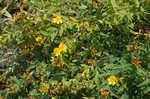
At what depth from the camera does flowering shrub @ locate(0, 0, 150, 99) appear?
2.41 meters

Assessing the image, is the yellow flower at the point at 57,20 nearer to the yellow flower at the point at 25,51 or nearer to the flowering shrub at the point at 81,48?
the flowering shrub at the point at 81,48

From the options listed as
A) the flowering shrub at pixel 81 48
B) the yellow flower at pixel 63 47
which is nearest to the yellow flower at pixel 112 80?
the flowering shrub at pixel 81 48

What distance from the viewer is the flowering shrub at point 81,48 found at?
2406mm

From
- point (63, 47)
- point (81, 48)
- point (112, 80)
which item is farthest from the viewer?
point (81, 48)

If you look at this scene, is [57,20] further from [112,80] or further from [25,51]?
[112,80]

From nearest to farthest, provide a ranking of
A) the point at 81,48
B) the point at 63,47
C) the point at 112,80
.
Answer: the point at 112,80 → the point at 63,47 → the point at 81,48

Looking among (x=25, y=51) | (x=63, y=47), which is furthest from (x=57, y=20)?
(x=25, y=51)

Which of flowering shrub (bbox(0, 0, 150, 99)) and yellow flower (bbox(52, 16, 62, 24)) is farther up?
yellow flower (bbox(52, 16, 62, 24))

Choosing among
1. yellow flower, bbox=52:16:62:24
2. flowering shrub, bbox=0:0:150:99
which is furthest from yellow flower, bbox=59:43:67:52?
yellow flower, bbox=52:16:62:24

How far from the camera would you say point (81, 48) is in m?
2.84

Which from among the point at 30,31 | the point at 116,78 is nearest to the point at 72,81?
the point at 116,78

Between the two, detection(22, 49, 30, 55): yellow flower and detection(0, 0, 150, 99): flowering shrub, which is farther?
detection(22, 49, 30, 55): yellow flower

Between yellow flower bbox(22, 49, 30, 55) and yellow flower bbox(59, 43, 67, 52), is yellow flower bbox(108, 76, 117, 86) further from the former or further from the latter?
yellow flower bbox(22, 49, 30, 55)

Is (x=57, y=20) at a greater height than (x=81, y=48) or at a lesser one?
greater
